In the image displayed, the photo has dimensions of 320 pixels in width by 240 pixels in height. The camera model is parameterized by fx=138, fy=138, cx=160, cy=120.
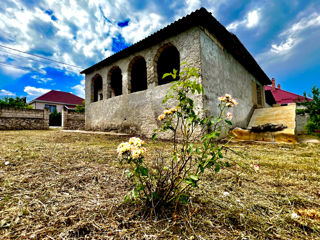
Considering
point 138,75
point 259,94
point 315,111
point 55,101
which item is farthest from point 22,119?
point 259,94

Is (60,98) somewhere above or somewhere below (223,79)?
above

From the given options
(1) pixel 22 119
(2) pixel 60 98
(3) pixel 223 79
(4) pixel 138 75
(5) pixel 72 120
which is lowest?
(5) pixel 72 120

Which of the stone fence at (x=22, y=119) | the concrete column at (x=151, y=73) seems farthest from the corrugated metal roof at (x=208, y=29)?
the stone fence at (x=22, y=119)

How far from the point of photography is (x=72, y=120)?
11039 mm

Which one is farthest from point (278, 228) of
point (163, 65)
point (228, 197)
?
point (163, 65)

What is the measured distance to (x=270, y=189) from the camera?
140 centimetres

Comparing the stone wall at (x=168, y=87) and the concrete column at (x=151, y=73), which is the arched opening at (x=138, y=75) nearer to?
the stone wall at (x=168, y=87)

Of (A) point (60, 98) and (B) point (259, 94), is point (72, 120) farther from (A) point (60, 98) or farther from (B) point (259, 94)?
(A) point (60, 98)

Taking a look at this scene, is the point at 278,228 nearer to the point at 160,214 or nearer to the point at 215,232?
the point at 215,232

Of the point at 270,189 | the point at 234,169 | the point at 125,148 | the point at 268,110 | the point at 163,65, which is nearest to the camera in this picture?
the point at 125,148

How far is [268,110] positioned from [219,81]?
443cm

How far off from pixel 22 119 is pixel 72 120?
10.8ft

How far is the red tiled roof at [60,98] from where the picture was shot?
2185cm

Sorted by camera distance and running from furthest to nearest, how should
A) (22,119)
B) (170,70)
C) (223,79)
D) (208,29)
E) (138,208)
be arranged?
(22,119) < (170,70) < (223,79) < (208,29) < (138,208)
